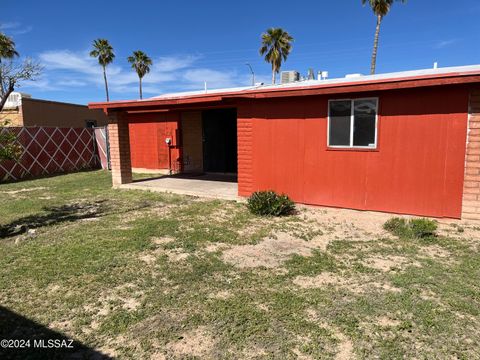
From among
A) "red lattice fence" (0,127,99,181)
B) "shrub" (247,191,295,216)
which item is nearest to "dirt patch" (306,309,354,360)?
"shrub" (247,191,295,216)

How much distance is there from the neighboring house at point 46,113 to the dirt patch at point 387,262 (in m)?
17.0

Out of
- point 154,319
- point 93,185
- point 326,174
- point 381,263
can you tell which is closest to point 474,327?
point 381,263

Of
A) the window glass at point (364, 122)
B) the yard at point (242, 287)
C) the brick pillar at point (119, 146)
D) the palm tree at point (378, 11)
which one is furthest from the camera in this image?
the palm tree at point (378, 11)

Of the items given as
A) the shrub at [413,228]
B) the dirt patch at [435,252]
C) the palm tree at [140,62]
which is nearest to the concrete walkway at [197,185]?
the shrub at [413,228]

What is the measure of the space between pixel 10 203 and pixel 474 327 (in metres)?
9.64

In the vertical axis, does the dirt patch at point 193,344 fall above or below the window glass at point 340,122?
below

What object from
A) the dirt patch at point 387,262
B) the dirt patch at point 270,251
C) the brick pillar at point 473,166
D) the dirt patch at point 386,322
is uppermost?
the brick pillar at point 473,166

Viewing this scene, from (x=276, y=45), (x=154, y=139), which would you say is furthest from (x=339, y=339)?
(x=276, y=45)

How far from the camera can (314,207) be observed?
7.35 metres

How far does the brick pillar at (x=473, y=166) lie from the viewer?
568 cm

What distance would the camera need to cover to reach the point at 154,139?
13.2m

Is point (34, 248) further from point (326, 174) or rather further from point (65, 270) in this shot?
point (326, 174)

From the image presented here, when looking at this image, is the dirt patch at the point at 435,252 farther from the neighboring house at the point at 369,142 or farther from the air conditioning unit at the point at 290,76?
the air conditioning unit at the point at 290,76

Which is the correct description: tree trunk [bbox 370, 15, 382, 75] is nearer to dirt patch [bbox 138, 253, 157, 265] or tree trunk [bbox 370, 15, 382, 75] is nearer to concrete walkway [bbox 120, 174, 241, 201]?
concrete walkway [bbox 120, 174, 241, 201]
